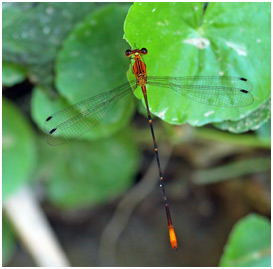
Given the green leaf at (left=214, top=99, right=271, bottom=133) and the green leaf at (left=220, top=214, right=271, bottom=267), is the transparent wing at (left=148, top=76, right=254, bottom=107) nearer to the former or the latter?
the green leaf at (left=214, top=99, right=271, bottom=133)

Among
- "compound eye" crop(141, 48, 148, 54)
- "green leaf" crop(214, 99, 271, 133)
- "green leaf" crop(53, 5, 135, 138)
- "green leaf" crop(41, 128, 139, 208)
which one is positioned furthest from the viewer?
"green leaf" crop(41, 128, 139, 208)

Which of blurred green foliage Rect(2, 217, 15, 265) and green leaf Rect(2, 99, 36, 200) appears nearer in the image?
green leaf Rect(2, 99, 36, 200)

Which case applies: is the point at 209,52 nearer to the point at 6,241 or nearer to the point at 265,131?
the point at 265,131

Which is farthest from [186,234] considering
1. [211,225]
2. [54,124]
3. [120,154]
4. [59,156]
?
[54,124]

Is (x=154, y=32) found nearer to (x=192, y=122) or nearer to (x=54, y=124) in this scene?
(x=192, y=122)

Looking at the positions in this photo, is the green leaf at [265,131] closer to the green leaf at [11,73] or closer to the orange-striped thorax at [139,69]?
the orange-striped thorax at [139,69]

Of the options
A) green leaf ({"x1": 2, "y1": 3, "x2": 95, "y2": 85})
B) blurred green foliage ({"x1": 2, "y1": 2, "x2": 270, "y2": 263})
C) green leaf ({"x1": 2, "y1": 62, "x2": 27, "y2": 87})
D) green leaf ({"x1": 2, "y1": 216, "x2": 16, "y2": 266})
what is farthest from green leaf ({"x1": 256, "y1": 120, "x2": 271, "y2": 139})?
green leaf ({"x1": 2, "y1": 216, "x2": 16, "y2": 266})

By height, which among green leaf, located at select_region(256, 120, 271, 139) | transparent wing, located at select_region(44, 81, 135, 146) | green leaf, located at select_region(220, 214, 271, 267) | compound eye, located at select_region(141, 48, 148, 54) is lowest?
green leaf, located at select_region(220, 214, 271, 267)
